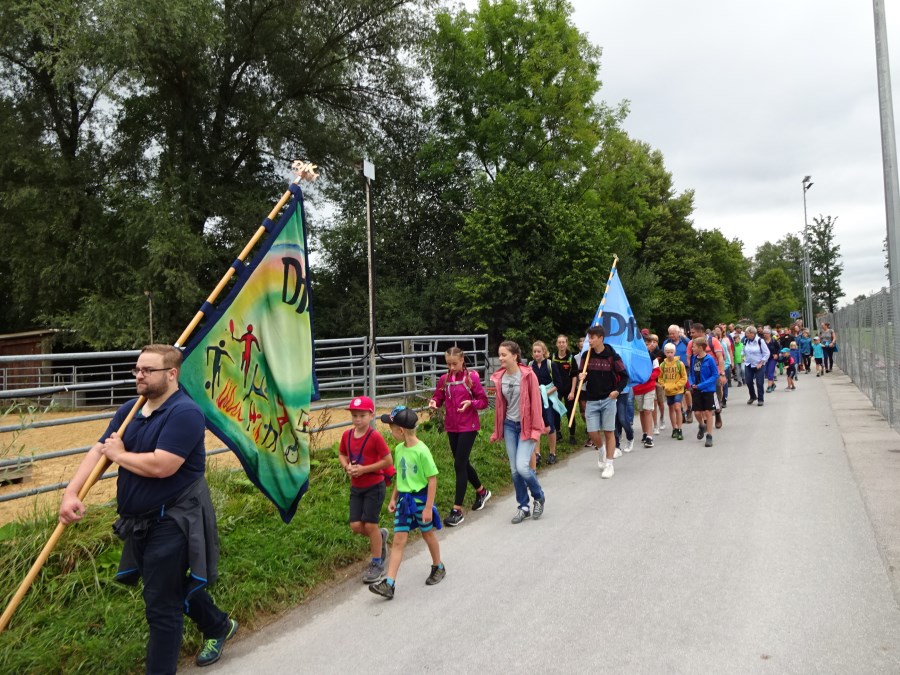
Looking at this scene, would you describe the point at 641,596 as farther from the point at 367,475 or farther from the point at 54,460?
the point at 54,460

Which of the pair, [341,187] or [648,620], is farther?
[341,187]

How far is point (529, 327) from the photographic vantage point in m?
21.5

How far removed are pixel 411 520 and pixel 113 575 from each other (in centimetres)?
223

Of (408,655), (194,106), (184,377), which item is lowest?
(408,655)

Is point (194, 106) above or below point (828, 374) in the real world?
above

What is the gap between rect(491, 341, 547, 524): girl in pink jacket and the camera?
6961mm

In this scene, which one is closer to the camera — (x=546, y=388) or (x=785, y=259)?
(x=546, y=388)

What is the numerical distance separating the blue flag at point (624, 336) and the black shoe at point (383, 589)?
6.61 meters

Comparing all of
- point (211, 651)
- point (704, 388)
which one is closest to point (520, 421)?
point (211, 651)

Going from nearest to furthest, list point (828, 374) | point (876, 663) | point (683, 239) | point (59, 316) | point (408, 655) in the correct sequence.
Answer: point (876, 663) < point (408, 655) < point (59, 316) < point (828, 374) < point (683, 239)

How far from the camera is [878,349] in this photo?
500 inches

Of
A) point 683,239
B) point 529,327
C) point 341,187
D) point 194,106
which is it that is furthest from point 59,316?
point 683,239

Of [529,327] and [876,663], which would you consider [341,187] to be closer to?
[529,327]

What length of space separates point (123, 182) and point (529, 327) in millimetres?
13707
